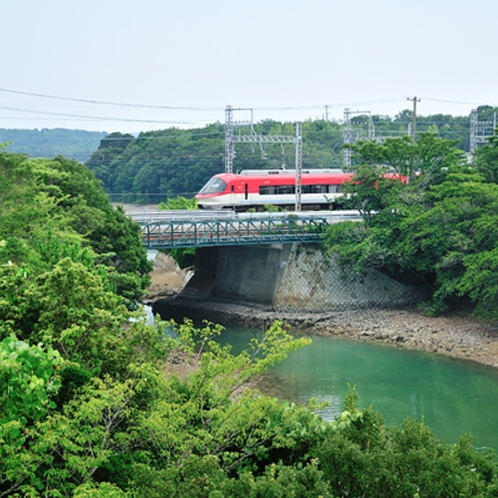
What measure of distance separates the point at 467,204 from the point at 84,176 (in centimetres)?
1320

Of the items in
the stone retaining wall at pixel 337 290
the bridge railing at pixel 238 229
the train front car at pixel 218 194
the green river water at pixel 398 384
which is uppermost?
the train front car at pixel 218 194

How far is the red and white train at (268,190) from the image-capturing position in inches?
1513

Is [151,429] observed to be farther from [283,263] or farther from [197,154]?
[197,154]

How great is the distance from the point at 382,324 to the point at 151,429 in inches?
815

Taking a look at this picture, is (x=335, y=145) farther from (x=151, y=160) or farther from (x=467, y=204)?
(x=467, y=204)

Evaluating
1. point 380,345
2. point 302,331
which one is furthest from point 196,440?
point 302,331

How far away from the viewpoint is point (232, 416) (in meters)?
11.6

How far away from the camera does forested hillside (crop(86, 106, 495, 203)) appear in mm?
68812

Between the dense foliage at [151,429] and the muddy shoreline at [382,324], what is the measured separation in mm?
14005

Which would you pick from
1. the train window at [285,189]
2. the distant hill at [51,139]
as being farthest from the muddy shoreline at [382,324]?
the distant hill at [51,139]

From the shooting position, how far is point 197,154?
69375 mm

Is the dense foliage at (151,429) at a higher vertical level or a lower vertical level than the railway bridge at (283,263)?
higher

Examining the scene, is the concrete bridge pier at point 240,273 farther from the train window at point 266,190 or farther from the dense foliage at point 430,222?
the train window at point 266,190

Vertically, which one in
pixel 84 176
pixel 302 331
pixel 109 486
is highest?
pixel 84 176
